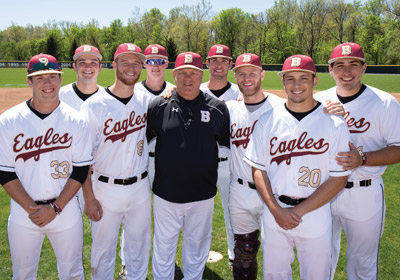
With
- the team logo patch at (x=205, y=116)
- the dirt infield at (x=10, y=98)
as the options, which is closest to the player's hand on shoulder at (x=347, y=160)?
the team logo patch at (x=205, y=116)

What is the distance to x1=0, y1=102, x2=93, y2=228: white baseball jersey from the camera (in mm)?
2951

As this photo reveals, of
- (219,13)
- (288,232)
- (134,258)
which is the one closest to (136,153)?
(134,258)

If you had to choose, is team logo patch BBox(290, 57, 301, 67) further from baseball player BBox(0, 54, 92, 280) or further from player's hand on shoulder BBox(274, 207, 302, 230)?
baseball player BBox(0, 54, 92, 280)

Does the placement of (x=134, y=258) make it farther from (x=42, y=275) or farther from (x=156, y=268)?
(x=42, y=275)

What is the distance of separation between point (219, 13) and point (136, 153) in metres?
68.8

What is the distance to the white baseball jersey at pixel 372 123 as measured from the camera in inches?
130

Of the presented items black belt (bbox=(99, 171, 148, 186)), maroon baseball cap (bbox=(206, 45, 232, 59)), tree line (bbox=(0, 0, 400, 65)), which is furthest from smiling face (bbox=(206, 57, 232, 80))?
tree line (bbox=(0, 0, 400, 65))

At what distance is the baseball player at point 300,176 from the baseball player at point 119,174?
1.30 metres

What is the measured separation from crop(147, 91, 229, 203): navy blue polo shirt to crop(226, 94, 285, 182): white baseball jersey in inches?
7.0

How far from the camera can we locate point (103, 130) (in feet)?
11.4

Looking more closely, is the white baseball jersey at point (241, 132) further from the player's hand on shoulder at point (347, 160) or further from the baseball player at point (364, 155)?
the player's hand on shoulder at point (347, 160)

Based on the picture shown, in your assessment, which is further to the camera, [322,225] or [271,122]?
[271,122]

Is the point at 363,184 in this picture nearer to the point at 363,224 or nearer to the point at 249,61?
the point at 363,224

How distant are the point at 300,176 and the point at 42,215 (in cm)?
227
